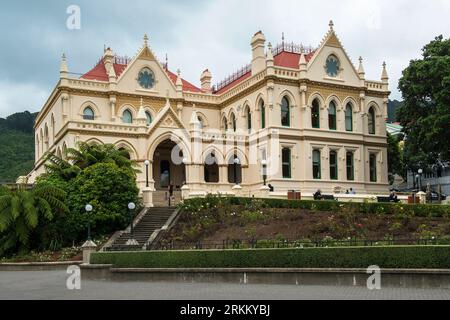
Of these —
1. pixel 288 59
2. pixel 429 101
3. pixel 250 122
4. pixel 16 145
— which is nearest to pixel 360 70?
pixel 288 59

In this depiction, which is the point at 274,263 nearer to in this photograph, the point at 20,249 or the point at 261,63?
the point at 20,249

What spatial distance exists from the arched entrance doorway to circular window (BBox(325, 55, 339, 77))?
12.8 meters

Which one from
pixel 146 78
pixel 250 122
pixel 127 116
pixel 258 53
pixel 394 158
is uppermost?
pixel 258 53

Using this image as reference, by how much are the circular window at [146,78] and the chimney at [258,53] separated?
27.2 feet

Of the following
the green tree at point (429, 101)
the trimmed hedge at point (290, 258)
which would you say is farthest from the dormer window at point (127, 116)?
the trimmed hedge at point (290, 258)

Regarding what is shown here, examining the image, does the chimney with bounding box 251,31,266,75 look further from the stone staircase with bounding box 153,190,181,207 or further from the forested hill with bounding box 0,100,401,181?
the forested hill with bounding box 0,100,401,181

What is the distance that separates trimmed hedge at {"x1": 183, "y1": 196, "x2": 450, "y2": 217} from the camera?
3198 centimetres

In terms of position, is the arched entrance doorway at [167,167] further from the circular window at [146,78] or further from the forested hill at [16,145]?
the forested hill at [16,145]

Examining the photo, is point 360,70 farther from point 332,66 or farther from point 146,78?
point 146,78

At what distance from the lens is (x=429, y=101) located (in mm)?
44594

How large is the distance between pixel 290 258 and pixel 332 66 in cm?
2844
